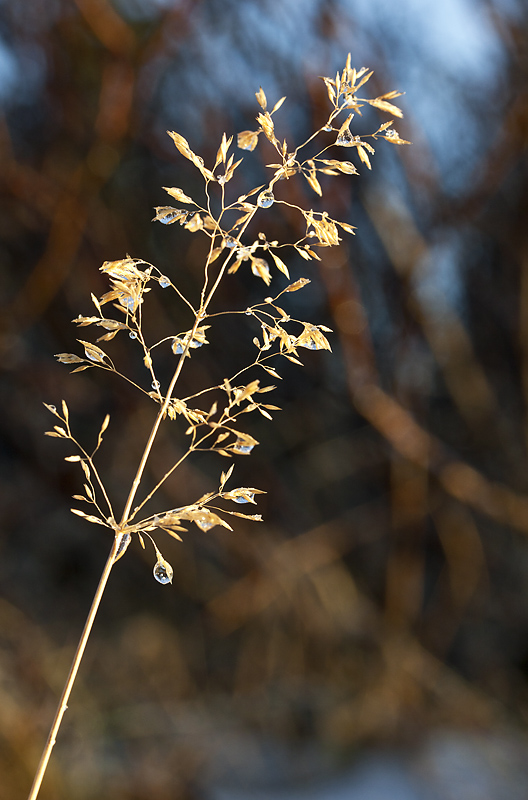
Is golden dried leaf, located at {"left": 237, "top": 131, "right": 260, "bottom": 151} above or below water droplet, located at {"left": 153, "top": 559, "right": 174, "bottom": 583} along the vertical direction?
above

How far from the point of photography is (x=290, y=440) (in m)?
1.53

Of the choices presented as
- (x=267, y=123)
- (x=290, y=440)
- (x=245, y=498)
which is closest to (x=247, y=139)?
(x=267, y=123)

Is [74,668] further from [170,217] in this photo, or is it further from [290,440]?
[290,440]

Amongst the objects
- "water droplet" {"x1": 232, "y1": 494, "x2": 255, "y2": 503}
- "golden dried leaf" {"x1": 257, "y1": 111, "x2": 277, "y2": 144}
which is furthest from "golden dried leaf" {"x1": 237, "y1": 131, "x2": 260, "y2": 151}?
"water droplet" {"x1": 232, "y1": 494, "x2": 255, "y2": 503}

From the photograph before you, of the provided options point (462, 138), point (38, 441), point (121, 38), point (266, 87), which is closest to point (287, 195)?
point (266, 87)

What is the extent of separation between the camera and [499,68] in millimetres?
1266

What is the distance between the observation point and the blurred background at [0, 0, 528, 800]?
119cm

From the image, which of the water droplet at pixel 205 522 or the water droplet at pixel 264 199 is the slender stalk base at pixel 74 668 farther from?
the water droplet at pixel 264 199

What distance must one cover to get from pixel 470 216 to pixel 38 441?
113 centimetres

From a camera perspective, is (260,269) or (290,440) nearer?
(260,269)

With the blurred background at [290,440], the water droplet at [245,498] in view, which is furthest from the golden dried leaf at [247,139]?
the blurred background at [290,440]

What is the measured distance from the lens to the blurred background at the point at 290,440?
1.19 meters

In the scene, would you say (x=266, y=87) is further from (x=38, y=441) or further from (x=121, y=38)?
(x=38, y=441)

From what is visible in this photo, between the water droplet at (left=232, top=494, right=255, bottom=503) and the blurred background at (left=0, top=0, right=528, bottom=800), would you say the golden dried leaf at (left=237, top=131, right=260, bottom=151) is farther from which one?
the blurred background at (left=0, top=0, right=528, bottom=800)
